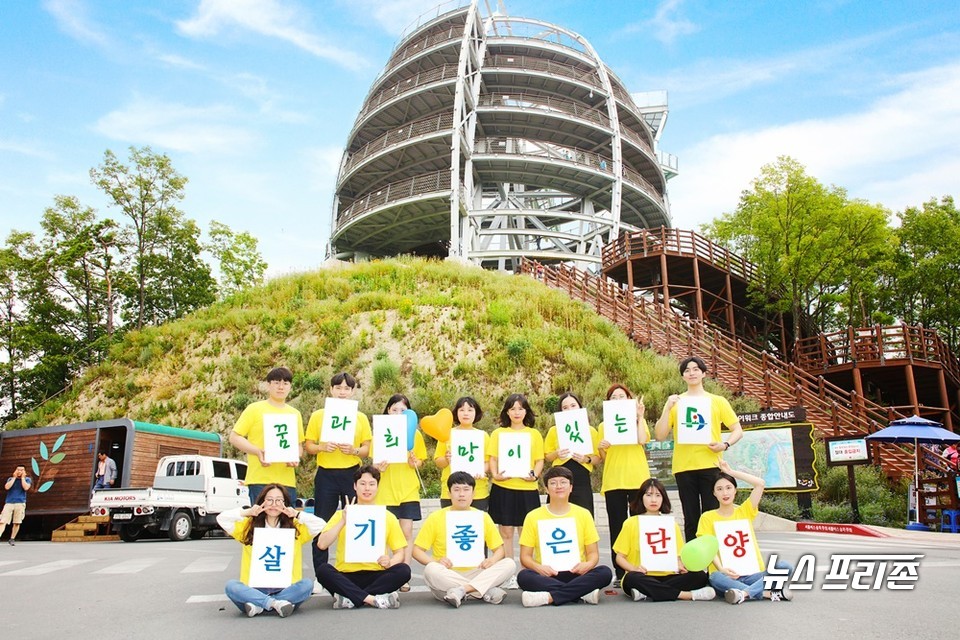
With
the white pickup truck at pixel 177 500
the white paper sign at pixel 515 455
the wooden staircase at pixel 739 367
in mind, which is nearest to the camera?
the white paper sign at pixel 515 455

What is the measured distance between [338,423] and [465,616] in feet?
7.98

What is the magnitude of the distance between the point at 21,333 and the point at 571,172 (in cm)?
2852

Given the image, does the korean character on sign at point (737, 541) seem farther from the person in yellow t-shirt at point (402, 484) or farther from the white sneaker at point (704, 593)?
the person in yellow t-shirt at point (402, 484)

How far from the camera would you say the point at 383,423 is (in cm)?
729

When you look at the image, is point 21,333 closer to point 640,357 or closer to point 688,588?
point 640,357

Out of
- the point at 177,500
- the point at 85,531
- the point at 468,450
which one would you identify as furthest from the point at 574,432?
the point at 85,531

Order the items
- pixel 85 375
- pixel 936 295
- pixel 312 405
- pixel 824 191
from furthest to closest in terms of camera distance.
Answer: pixel 936 295, pixel 824 191, pixel 85 375, pixel 312 405

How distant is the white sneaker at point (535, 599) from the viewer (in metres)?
5.65

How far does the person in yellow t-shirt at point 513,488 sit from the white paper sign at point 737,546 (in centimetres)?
190

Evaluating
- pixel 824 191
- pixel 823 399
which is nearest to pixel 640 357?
pixel 823 399

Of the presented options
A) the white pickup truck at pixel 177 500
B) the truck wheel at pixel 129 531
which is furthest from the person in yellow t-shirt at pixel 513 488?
the truck wheel at pixel 129 531

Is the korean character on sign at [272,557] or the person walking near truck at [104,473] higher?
the person walking near truck at [104,473]

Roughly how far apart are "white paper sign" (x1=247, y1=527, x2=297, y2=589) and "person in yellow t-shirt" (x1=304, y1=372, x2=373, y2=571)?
133cm

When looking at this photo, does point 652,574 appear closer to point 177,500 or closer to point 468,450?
point 468,450
